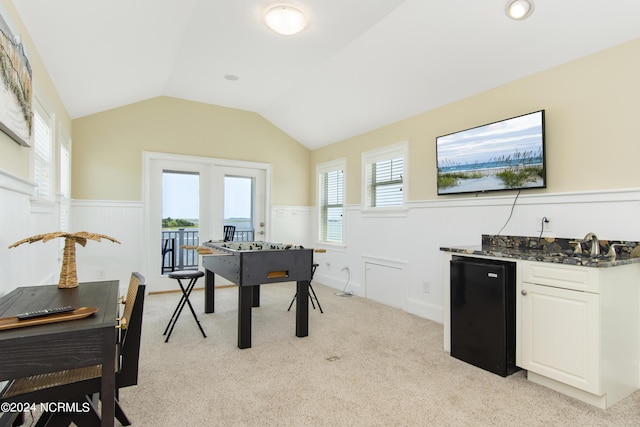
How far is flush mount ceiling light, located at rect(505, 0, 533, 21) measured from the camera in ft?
8.01

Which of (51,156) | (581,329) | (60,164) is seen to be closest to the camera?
(581,329)

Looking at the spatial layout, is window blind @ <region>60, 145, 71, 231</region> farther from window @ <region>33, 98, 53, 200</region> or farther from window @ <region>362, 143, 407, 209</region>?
window @ <region>362, 143, 407, 209</region>

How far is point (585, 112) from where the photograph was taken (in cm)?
269

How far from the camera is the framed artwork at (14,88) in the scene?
1781mm

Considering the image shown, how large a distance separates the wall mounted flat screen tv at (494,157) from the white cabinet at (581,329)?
96 cm

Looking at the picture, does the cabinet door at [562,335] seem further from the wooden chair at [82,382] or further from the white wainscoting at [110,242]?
the white wainscoting at [110,242]

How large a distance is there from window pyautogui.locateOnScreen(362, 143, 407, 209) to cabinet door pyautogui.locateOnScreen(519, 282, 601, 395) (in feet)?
7.13

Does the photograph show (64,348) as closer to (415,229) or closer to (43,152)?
(43,152)

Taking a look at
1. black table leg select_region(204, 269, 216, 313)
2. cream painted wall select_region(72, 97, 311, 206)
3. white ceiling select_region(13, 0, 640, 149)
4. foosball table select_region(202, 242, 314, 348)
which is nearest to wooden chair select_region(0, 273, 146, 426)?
foosball table select_region(202, 242, 314, 348)

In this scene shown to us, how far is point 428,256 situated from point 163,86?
420 centimetres

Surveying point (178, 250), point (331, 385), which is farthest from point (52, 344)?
point (178, 250)

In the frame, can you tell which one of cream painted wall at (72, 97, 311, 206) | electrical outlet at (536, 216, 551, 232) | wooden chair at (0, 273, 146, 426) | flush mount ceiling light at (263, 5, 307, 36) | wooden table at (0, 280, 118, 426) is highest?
flush mount ceiling light at (263, 5, 307, 36)

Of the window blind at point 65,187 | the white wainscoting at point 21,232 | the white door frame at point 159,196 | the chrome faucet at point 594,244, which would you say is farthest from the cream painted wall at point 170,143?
the chrome faucet at point 594,244

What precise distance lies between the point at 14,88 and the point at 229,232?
12.9 ft
